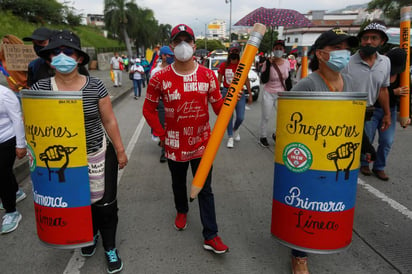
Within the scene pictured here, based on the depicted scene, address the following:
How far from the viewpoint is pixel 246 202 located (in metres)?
3.97

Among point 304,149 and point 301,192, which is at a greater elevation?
point 304,149

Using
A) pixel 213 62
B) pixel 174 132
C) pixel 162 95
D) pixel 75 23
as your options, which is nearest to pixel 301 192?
pixel 174 132

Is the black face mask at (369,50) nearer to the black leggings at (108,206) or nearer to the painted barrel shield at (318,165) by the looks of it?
the painted barrel shield at (318,165)

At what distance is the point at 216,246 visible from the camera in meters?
2.89

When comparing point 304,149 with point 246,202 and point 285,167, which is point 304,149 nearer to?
point 285,167

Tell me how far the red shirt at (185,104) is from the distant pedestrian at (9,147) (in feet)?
4.11

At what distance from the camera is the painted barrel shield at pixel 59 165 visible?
2102 mm

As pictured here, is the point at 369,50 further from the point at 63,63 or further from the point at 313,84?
the point at 63,63

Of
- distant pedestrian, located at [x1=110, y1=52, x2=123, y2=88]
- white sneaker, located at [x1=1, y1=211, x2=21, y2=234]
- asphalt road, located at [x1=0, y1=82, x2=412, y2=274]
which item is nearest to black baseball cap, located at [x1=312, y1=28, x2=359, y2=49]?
asphalt road, located at [x1=0, y1=82, x2=412, y2=274]

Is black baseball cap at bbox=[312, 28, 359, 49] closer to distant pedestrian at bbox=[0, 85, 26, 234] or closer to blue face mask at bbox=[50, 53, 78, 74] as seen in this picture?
blue face mask at bbox=[50, 53, 78, 74]

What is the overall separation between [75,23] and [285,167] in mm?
44499

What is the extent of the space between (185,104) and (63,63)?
3.23 feet

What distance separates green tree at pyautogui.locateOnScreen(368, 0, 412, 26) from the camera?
31391 mm

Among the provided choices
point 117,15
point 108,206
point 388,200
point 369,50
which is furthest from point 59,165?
point 117,15
